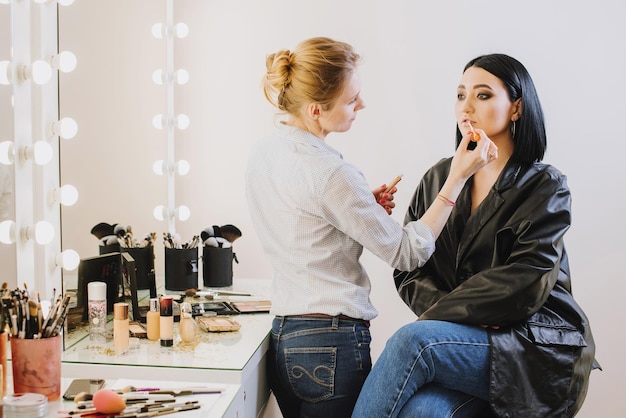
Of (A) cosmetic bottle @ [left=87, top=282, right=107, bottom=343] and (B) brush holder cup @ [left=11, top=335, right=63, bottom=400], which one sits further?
(A) cosmetic bottle @ [left=87, top=282, right=107, bottom=343]

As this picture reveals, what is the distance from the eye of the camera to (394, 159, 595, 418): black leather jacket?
1.54 m

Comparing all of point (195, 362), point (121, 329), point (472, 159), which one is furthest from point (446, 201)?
point (121, 329)

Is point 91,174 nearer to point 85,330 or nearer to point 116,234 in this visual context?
point 116,234

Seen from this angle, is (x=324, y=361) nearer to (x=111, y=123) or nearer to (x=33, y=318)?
(x=33, y=318)

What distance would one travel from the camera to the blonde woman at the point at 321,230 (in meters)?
1.48

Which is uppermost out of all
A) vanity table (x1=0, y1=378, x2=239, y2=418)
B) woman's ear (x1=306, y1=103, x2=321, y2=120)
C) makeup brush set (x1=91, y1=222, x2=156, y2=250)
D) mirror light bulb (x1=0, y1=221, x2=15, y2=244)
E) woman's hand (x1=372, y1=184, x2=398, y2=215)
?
woman's ear (x1=306, y1=103, x2=321, y2=120)

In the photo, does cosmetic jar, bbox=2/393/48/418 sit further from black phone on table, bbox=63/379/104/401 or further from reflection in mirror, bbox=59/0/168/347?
reflection in mirror, bbox=59/0/168/347

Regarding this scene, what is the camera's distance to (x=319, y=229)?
4.93 ft

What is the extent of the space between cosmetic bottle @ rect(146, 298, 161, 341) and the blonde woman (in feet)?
0.88

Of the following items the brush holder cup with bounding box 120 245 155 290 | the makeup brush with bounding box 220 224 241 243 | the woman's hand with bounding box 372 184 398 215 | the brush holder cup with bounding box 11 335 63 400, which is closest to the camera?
the brush holder cup with bounding box 11 335 63 400

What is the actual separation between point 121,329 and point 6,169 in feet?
1.31

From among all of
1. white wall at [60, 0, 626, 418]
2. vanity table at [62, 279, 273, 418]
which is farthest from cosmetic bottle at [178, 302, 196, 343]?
white wall at [60, 0, 626, 418]

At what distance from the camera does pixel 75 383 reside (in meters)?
1.37

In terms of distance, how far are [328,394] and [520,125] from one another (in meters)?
0.77
